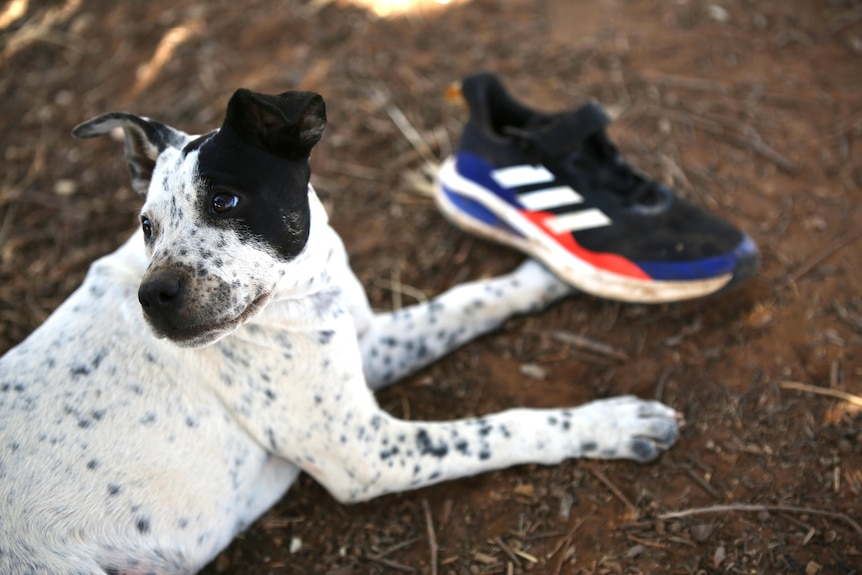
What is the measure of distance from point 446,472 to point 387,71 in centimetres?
319

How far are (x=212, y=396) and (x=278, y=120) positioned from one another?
111 centimetres

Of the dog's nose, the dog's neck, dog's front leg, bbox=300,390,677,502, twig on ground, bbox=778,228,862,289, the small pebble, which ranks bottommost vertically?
the small pebble

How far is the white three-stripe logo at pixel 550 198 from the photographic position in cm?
348

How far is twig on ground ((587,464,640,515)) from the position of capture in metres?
2.86

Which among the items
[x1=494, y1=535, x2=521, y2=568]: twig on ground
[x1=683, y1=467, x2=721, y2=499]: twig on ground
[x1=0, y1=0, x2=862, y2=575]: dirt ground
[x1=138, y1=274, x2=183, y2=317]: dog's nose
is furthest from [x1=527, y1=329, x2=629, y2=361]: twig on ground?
[x1=138, y1=274, x2=183, y2=317]: dog's nose

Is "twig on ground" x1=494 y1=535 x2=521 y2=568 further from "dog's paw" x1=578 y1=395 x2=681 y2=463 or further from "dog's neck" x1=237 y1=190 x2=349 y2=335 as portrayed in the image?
"dog's neck" x1=237 y1=190 x2=349 y2=335

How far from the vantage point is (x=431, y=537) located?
2.94 m

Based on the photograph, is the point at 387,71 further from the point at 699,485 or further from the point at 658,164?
the point at 699,485


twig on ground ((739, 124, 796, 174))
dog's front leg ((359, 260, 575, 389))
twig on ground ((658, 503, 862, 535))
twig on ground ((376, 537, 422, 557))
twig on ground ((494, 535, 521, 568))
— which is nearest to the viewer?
twig on ground ((658, 503, 862, 535))

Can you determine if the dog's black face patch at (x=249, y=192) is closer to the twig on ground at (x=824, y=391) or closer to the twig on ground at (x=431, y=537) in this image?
the twig on ground at (x=431, y=537)

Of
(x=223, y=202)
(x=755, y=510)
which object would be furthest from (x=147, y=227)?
(x=755, y=510)

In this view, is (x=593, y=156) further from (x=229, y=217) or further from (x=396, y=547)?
(x=396, y=547)

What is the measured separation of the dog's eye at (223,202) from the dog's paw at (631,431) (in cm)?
172

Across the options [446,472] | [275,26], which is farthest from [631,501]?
[275,26]
